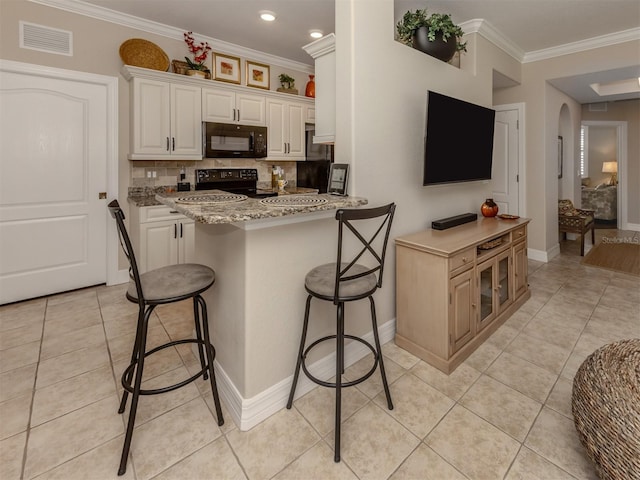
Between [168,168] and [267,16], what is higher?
[267,16]

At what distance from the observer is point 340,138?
2.19 m

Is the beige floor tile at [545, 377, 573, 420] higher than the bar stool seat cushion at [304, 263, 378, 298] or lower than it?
lower

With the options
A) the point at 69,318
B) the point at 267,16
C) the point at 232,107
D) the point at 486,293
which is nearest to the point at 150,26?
the point at 232,107

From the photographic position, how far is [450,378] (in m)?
2.06

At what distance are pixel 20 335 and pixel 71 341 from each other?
462 millimetres

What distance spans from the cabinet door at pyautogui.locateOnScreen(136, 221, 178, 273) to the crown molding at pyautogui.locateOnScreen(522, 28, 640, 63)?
4.92 meters

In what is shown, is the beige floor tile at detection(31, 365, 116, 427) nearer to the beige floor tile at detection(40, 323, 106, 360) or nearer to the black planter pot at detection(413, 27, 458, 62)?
the beige floor tile at detection(40, 323, 106, 360)

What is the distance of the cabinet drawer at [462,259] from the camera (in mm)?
2086

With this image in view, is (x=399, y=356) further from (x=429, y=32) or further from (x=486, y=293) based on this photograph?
(x=429, y=32)

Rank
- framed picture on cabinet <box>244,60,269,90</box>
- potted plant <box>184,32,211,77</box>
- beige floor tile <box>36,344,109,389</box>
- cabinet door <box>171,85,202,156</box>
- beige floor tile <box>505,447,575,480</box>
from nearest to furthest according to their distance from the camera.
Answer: beige floor tile <box>505,447,575,480</box>, beige floor tile <box>36,344,109,389</box>, cabinet door <box>171,85,202,156</box>, potted plant <box>184,32,211,77</box>, framed picture on cabinet <box>244,60,269,90</box>

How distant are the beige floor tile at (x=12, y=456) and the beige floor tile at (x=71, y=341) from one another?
802mm

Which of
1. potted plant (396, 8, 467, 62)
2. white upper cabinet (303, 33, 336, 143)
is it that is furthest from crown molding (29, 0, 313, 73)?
potted plant (396, 8, 467, 62)

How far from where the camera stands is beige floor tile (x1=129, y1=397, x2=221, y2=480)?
146cm

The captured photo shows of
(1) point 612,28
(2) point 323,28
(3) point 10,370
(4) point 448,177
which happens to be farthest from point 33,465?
(1) point 612,28
